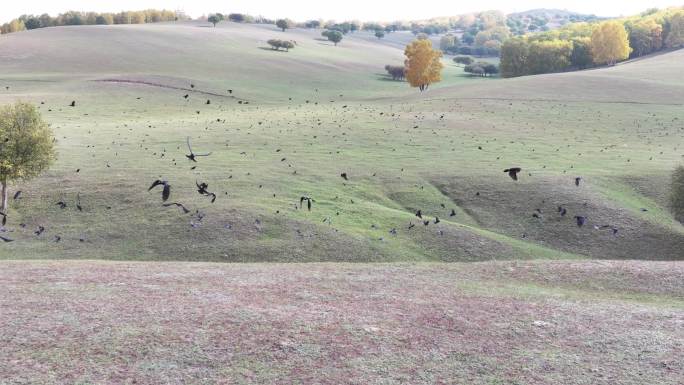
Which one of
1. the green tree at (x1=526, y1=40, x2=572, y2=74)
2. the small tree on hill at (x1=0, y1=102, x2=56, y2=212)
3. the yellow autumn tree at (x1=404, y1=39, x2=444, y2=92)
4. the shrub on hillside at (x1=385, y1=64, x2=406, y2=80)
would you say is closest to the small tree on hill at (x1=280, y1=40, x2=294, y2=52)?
the shrub on hillside at (x1=385, y1=64, x2=406, y2=80)

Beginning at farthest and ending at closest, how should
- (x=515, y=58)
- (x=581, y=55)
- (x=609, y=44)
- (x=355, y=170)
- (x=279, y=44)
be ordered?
(x=279, y=44), (x=581, y=55), (x=609, y=44), (x=515, y=58), (x=355, y=170)

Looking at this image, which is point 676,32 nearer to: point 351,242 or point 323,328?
point 351,242

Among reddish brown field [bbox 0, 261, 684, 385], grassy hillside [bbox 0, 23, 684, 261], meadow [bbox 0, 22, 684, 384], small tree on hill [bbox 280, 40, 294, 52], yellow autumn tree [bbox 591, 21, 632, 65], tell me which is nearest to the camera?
reddish brown field [bbox 0, 261, 684, 385]

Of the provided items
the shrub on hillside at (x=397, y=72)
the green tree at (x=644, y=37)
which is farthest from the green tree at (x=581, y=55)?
the shrub on hillside at (x=397, y=72)

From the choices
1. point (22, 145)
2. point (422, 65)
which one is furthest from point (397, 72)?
point (22, 145)

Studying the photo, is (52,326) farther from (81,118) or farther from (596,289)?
(81,118)

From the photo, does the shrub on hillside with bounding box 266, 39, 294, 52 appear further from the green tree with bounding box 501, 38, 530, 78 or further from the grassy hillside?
the grassy hillside

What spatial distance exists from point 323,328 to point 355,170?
31.4 meters

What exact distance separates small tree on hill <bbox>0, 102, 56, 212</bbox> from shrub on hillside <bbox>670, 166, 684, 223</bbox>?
37.8 meters

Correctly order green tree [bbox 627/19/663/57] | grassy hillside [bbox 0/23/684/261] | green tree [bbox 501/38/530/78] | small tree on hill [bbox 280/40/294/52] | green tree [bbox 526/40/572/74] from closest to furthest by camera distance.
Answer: grassy hillside [bbox 0/23/684/261]
green tree [bbox 526/40/572/74]
green tree [bbox 501/38/530/78]
small tree on hill [bbox 280/40/294/52]
green tree [bbox 627/19/663/57]

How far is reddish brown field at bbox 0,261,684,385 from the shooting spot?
45.5 ft

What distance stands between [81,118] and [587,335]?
63.9 m

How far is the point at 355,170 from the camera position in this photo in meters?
47.2

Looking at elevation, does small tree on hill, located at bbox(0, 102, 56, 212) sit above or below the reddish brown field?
above
